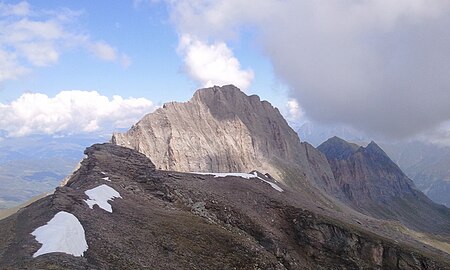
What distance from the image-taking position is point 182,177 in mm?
61219

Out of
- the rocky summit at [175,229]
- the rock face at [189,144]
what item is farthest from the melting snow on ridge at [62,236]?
the rock face at [189,144]

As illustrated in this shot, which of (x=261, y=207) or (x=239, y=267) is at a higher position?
(x=261, y=207)

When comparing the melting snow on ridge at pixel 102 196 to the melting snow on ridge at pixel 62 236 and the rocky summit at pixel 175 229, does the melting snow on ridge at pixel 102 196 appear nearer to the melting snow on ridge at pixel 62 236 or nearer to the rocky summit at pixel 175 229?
the rocky summit at pixel 175 229

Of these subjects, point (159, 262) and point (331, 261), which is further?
point (331, 261)

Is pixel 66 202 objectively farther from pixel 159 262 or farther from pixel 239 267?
pixel 239 267

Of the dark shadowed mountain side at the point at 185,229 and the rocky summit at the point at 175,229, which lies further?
the dark shadowed mountain side at the point at 185,229

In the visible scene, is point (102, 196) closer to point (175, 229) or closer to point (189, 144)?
point (175, 229)

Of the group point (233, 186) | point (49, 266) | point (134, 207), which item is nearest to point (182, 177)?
point (233, 186)

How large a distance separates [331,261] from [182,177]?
2263 centimetres

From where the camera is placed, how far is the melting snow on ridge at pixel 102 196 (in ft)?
127

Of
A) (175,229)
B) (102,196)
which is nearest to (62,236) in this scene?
(175,229)

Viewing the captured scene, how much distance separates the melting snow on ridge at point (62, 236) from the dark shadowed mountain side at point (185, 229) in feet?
0.81

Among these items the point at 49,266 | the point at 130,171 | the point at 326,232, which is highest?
the point at 130,171

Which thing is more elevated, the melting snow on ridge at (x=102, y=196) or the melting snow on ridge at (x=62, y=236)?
the melting snow on ridge at (x=102, y=196)
